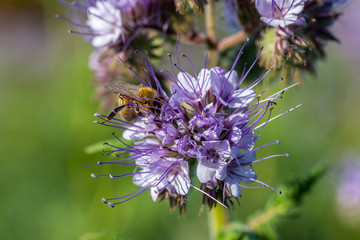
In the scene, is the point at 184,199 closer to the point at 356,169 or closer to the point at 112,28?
the point at 112,28

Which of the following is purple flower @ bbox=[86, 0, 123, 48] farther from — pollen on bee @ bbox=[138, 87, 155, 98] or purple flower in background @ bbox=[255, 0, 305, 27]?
purple flower in background @ bbox=[255, 0, 305, 27]

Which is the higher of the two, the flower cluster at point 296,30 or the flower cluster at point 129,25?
the flower cluster at point 129,25

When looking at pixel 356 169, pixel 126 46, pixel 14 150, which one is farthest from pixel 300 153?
pixel 14 150

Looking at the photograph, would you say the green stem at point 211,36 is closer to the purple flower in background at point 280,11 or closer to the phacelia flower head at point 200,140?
the purple flower in background at point 280,11

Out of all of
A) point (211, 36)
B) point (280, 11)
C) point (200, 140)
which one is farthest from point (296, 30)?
point (200, 140)

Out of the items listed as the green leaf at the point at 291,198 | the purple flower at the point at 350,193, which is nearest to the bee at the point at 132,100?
the green leaf at the point at 291,198

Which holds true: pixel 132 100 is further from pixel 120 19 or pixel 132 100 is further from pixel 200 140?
pixel 120 19
